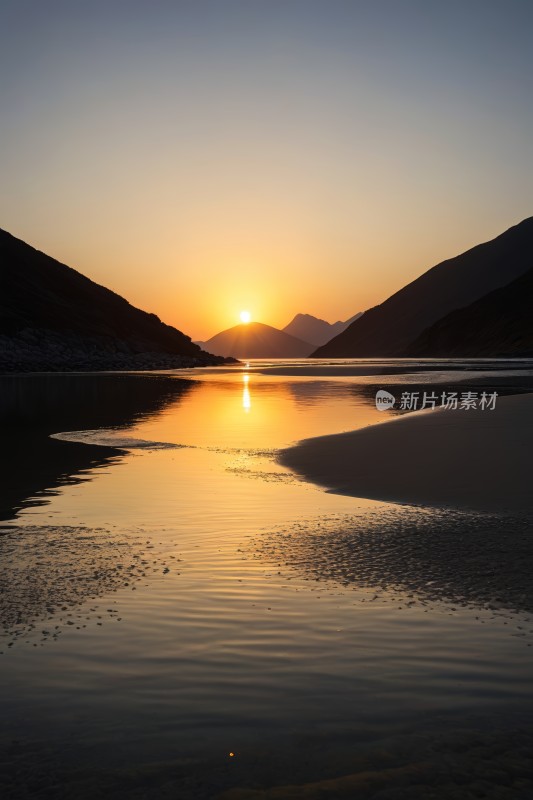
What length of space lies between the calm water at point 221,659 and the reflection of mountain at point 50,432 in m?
4.29

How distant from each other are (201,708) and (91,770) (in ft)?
4.02

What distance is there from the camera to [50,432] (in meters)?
35.5

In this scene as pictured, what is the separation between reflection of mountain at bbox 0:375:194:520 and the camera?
68.1 ft

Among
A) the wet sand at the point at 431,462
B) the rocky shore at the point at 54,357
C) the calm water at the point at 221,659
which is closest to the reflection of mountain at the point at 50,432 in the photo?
the calm water at the point at 221,659

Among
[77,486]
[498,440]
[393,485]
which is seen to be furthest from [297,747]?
[498,440]

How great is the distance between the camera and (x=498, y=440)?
2772 centimetres

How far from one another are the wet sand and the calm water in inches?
78.9

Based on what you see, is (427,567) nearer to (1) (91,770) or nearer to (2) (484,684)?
(2) (484,684)

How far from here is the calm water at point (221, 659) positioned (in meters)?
5.98

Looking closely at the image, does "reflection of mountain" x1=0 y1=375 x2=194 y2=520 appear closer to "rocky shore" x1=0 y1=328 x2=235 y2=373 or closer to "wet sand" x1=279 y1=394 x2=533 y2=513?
"wet sand" x1=279 y1=394 x2=533 y2=513

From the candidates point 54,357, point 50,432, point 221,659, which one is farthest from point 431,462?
point 54,357

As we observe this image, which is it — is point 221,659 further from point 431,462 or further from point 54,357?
point 54,357

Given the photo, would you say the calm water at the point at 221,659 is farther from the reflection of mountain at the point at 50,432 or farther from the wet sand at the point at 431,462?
the reflection of mountain at the point at 50,432

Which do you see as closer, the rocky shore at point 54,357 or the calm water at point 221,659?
the calm water at point 221,659
